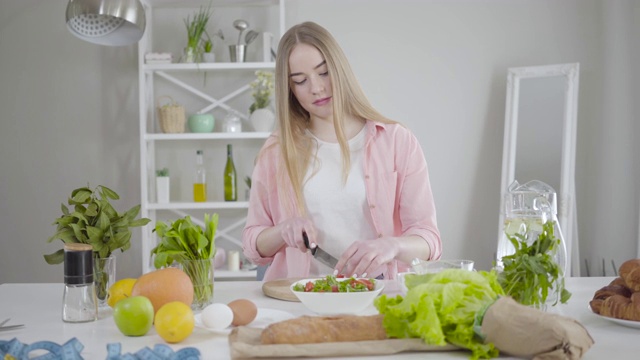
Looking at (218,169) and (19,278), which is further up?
(218,169)

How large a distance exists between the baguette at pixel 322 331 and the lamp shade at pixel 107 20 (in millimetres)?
1226

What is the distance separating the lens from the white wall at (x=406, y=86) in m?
4.35

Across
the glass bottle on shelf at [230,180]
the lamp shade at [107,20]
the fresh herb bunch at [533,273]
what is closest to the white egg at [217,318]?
the fresh herb bunch at [533,273]

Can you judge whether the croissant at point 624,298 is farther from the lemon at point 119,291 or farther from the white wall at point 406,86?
the white wall at point 406,86

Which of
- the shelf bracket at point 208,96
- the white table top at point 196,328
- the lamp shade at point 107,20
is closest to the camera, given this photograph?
the white table top at point 196,328

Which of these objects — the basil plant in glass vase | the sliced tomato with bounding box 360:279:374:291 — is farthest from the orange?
the sliced tomato with bounding box 360:279:374:291

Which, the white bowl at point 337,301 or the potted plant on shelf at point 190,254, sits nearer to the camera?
the white bowl at point 337,301

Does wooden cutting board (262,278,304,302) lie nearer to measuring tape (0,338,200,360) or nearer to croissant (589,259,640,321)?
measuring tape (0,338,200,360)

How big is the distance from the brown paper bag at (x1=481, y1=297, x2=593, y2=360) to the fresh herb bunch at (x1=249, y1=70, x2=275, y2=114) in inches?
123

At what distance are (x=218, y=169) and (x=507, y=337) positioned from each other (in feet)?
11.3

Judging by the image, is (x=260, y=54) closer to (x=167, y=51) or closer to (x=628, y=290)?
(x=167, y=51)

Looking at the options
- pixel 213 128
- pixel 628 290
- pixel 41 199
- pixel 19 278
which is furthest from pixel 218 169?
pixel 628 290

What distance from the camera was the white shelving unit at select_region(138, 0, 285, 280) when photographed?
4.09m

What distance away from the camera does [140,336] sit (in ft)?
4.20
